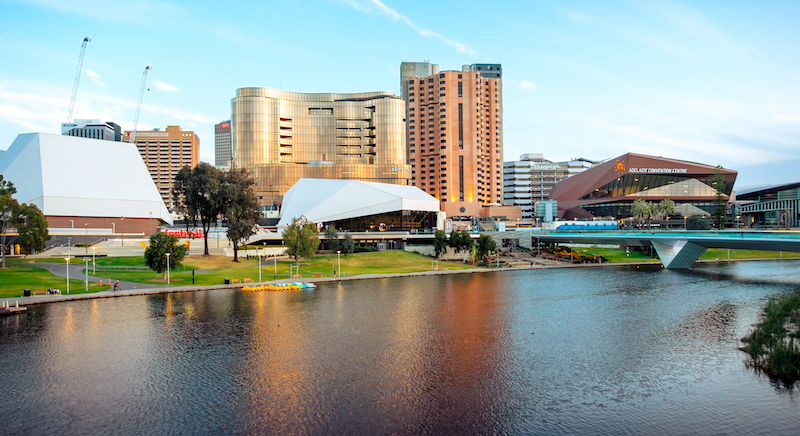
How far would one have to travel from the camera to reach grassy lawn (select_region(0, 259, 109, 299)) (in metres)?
57.8

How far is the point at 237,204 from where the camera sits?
286ft

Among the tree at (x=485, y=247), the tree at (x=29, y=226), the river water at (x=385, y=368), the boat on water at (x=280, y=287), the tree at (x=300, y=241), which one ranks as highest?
the tree at (x=29, y=226)

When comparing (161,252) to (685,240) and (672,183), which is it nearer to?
(685,240)

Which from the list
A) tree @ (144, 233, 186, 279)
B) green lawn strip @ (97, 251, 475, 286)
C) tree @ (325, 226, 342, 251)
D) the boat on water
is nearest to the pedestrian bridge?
green lawn strip @ (97, 251, 475, 286)

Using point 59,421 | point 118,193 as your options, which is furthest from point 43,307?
point 118,193

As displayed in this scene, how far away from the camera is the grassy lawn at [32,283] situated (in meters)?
57.8

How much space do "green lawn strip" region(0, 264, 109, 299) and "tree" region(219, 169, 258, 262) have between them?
25610 mm

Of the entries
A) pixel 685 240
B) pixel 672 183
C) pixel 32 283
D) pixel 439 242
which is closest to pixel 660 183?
pixel 672 183

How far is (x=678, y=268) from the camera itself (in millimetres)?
97312

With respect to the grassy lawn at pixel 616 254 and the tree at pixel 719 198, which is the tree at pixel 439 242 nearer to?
the grassy lawn at pixel 616 254

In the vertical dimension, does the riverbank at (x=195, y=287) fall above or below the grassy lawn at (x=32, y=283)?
below

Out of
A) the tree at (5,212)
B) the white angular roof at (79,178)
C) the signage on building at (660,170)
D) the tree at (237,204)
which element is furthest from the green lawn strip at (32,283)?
the signage on building at (660,170)

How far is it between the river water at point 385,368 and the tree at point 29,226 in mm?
29890

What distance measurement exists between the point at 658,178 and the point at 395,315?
154827 mm
